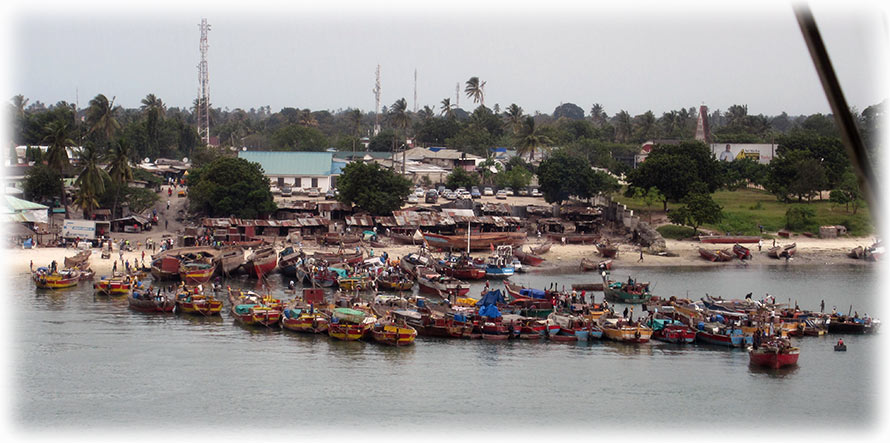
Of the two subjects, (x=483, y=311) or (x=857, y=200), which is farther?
(x=857, y=200)

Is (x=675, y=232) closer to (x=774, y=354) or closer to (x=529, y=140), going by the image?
(x=529, y=140)

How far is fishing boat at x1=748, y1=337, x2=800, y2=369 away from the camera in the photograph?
2177 centimetres

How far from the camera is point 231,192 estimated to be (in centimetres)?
4081

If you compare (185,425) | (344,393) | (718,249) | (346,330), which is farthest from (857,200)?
(185,425)

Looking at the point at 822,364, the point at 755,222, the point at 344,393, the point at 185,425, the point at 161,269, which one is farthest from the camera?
the point at 755,222

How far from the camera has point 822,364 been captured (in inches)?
885

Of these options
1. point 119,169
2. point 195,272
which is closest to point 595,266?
point 195,272

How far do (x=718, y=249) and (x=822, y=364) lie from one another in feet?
57.7

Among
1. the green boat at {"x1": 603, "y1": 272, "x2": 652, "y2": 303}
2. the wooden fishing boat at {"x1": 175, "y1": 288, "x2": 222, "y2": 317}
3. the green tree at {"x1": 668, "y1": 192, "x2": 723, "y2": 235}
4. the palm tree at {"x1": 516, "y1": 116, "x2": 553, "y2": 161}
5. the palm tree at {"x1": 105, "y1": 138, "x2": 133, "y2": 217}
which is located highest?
the palm tree at {"x1": 516, "y1": 116, "x2": 553, "y2": 161}

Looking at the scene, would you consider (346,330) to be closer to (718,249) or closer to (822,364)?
(822,364)

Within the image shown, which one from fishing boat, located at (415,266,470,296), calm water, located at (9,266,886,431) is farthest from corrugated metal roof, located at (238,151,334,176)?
calm water, located at (9,266,886,431)

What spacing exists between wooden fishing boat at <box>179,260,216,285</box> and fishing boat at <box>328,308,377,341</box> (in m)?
8.64

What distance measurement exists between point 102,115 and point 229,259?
1003 inches

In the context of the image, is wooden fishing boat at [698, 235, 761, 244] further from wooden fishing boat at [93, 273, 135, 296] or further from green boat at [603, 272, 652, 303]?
wooden fishing boat at [93, 273, 135, 296]
